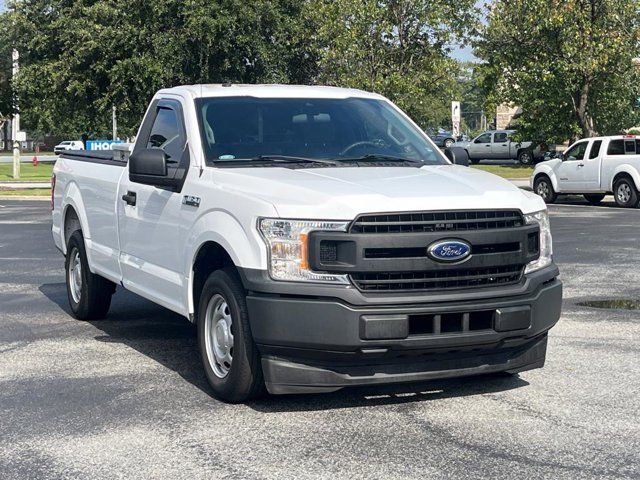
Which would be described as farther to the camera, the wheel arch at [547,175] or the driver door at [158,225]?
the wheel arch at [547,175]

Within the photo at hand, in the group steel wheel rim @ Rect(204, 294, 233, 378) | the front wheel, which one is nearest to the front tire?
steel wheel rim @ Rect(204, 294, 233, 378)

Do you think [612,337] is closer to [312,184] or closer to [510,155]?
[312,184]

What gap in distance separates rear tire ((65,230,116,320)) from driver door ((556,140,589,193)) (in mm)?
19482

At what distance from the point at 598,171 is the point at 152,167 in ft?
69.7

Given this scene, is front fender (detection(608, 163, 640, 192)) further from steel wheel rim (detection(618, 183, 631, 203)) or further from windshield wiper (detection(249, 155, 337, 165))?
windshield wiper (detection(249, 155, 337, 165))

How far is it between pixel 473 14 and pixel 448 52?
168cm

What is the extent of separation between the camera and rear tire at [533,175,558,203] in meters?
28.2

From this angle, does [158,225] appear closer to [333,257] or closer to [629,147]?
[333,257]

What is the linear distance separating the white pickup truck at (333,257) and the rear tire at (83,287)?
2041 millimetres

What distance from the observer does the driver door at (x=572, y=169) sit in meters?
27.1

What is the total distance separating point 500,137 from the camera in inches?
2117

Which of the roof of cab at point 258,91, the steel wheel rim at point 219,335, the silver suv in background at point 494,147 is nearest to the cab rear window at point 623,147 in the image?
the roof of cab at point 258,91

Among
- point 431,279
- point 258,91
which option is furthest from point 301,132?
point 431,279

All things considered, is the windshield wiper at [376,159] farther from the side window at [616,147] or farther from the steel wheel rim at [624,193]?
the side window at [616,147]
